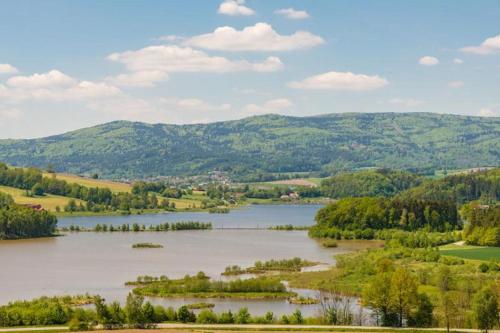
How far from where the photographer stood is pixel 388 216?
127375mm

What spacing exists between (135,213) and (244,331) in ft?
436

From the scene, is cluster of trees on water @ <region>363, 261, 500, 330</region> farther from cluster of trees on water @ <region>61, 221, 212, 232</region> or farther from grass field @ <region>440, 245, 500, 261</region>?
cluster of trees on water @ <region>61, 221, 212, 232</region>

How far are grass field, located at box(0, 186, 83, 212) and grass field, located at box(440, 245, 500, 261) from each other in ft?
315

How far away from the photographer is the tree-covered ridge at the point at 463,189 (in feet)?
612

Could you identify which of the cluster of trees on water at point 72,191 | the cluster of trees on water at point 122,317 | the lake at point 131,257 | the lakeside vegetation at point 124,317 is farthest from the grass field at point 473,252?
the cluster of trees on water at point 72,191

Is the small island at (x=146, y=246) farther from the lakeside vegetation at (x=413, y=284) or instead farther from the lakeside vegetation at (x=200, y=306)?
the lakeside vegetation at (x=200, y=306)

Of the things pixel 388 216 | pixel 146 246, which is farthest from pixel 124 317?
pixel 388 216

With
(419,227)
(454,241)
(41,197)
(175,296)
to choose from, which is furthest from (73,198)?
(175,296)

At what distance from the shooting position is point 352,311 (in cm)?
5866

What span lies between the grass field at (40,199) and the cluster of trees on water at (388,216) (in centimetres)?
6796

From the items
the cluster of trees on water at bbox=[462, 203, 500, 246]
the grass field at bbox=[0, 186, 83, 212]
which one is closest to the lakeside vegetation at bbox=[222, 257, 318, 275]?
the cluster of trees on water at bbox=[462, 203, 500, 246]

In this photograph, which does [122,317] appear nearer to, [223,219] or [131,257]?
[131,257]

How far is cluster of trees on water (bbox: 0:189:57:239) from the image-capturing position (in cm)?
12262

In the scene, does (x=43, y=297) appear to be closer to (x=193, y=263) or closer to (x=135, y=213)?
(x=193, y=263)
